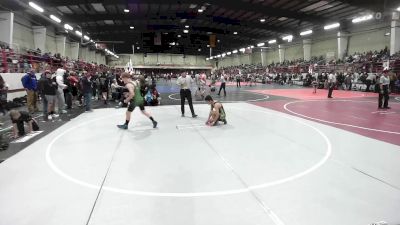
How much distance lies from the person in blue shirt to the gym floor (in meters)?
4.88

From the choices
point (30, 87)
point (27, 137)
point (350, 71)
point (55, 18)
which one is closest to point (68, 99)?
point (30, 87)

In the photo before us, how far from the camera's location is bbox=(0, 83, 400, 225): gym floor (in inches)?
143

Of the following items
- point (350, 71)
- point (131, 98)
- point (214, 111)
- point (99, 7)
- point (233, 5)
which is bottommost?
point (214, 111)

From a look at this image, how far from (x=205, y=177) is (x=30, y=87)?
10771mm

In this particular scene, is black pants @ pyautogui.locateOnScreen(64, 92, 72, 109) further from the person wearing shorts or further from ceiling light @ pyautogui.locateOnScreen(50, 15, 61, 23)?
ceiling light @ pyautogui.locateOnScreen(50, 15, 61, 23)

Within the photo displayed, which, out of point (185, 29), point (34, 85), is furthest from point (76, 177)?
point (185, 29)

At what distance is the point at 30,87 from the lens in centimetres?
1228

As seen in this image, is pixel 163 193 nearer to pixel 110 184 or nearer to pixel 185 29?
pixel 110 184

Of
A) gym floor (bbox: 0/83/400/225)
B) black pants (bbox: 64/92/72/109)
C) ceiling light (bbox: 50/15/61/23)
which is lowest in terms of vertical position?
gym floor (bbox: 0/83/400/225)

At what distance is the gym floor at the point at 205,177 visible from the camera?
363 centimetres

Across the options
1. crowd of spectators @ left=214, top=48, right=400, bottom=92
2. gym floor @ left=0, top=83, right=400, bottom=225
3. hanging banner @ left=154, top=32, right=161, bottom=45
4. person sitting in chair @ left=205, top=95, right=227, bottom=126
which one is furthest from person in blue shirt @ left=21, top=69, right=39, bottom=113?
hanging banner @ left=154, top=32, right=161, bottom=45

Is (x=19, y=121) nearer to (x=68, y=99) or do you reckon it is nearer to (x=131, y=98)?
A: (x=131, y=98)

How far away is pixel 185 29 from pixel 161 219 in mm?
39747

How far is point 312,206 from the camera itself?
3.80 meters
